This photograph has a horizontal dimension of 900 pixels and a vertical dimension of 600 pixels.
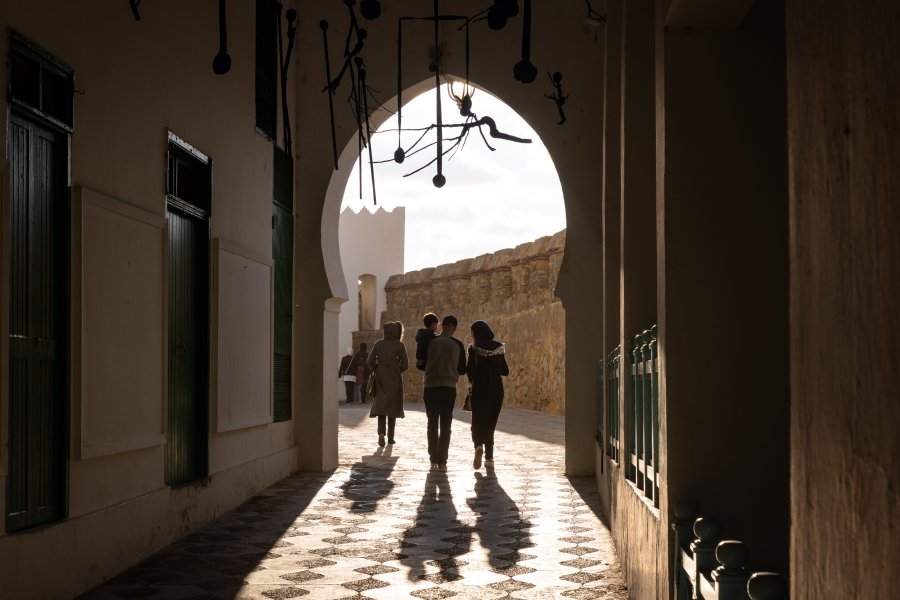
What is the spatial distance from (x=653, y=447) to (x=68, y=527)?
2.66 meters

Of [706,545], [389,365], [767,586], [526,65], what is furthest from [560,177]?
[767,586]

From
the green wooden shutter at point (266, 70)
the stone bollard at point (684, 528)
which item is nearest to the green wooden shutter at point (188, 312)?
the green wooden shutter at point (266, 70)

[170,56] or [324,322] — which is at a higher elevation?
[170,56]

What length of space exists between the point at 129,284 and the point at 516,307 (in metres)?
20.8

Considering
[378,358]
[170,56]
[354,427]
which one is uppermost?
[170,56]

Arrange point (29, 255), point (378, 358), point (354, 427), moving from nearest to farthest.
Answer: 1. point (29, 255)
2. point (378, 358)
3. point (354, 427)

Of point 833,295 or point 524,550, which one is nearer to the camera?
point 833,295

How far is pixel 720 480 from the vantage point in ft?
11.5

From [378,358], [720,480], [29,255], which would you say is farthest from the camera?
[378,358]

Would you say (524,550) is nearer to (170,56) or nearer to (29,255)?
(29,255)

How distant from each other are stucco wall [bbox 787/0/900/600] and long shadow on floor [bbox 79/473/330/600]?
3.99m

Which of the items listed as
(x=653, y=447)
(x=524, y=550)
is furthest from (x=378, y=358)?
(x=653, y=447)

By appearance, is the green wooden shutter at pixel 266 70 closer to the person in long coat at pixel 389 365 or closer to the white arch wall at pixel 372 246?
the person in long coat at pixel 389 365

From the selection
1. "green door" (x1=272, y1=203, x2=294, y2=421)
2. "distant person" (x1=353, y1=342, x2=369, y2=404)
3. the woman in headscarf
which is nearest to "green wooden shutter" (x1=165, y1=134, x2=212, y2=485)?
"green door" (x1=272, y1=203, x2=294, y2=421)
